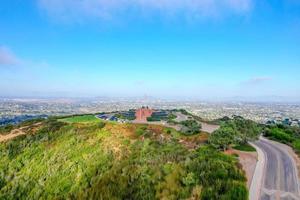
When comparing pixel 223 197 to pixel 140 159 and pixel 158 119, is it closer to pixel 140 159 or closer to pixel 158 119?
pixel 140 159

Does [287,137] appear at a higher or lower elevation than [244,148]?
higher

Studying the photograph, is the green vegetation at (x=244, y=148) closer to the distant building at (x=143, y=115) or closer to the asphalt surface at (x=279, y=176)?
the asphalt surface at (x=279, y=176)

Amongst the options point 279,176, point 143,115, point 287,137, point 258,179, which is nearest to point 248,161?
point 279,176

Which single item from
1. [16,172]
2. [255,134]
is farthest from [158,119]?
[16,172]

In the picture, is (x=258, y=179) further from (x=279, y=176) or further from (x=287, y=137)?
(x=287, y=137)

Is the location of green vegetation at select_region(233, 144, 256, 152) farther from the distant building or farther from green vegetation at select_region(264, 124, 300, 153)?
the distant building
